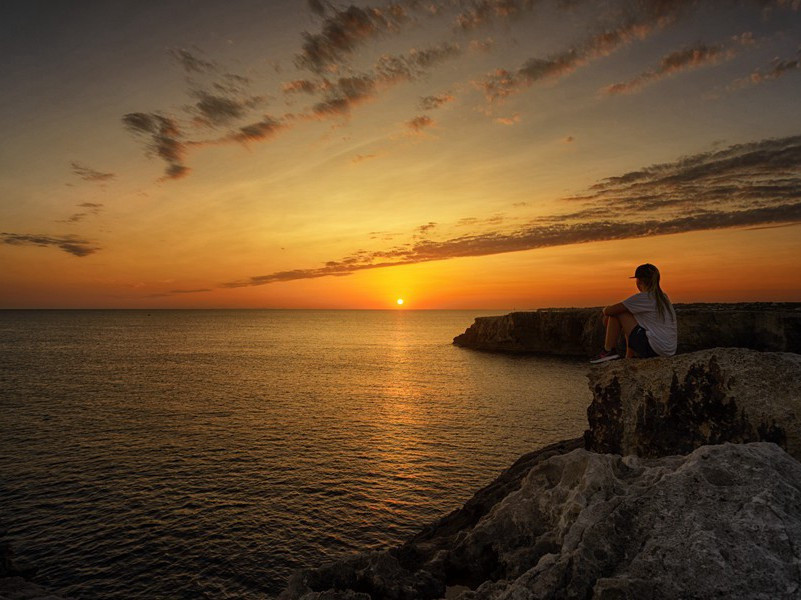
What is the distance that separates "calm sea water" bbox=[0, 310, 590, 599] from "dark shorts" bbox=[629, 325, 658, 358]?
13406 millimetres

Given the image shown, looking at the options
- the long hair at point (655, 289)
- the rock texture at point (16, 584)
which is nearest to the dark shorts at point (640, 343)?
the long hair at point (655, 289)

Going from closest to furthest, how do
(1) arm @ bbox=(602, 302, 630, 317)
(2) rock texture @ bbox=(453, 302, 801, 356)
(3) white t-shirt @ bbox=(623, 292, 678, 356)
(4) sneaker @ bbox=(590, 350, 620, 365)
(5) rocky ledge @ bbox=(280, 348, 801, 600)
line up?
(5) rocky ledge @ bbox=(280, 348, 801, 600)
(3) white t-shirt @ bbox=(623, 292, 678, 356)
(1) arm @ bbox=(602, 302, 630, 317)
(4) sneaker @ bbox=(590, 350, 620, 365)
(2) rock texture @ bbox=(453, 302, 801, 356)

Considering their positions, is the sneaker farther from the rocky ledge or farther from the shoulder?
the shoulder

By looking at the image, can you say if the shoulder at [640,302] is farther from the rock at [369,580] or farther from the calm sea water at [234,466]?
the calm sea water at [234,466]

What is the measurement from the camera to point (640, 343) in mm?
11742

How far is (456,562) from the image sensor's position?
11078 millimetres

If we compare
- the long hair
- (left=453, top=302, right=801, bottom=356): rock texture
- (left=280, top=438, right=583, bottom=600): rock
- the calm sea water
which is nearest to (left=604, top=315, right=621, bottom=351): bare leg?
the long hair

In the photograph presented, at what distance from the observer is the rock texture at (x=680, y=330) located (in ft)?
177

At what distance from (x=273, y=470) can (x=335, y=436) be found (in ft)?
25.4

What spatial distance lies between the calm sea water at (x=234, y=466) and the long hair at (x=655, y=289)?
14781 millimetres

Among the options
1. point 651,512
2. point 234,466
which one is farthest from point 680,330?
point 651,512

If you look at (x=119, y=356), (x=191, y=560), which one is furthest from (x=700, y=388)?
(x=119, y=356)

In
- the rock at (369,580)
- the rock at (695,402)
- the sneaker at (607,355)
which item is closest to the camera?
the rock at (695,402)

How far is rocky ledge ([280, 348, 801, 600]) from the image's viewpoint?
5914 millimetres
